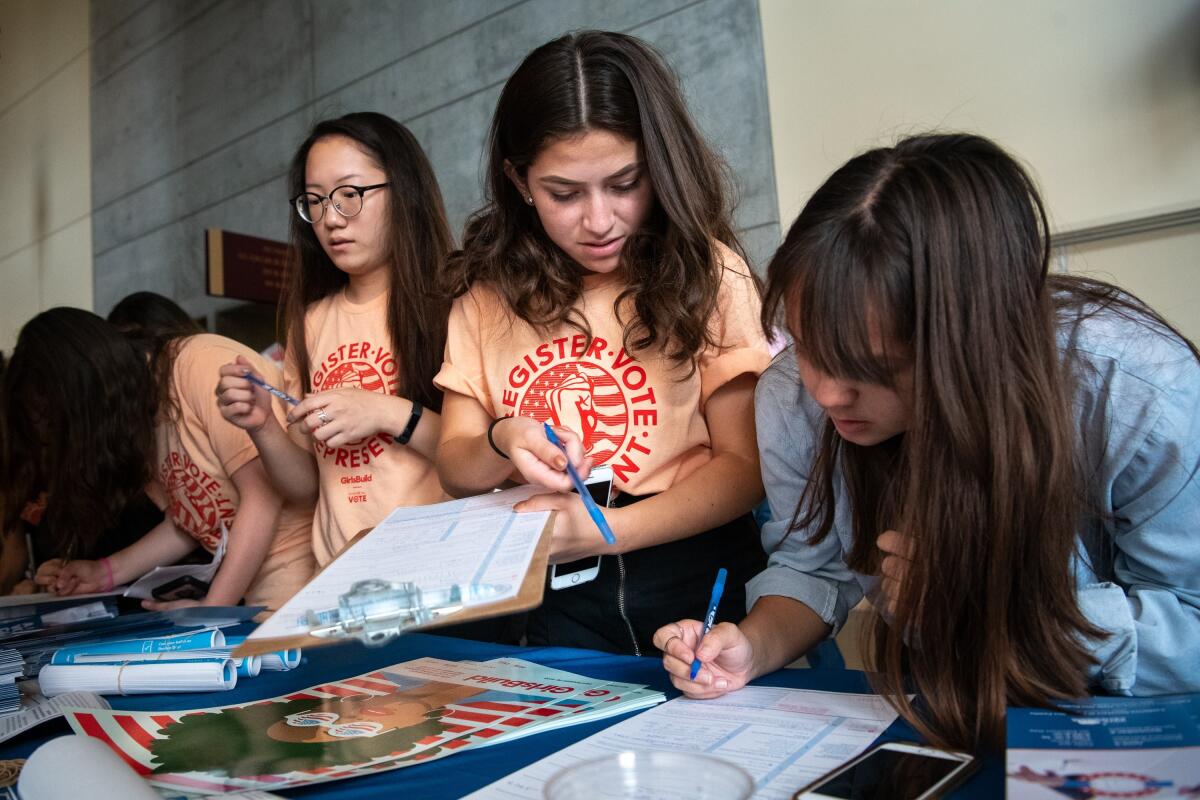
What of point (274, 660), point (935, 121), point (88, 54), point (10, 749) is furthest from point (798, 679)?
point (88, 54)

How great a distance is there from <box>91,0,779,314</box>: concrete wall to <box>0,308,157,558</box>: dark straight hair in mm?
1725

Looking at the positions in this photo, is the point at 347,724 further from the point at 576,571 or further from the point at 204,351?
the point at 204,351

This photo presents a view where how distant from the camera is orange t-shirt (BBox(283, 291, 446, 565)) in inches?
67.4

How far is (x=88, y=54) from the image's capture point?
6.84 metres

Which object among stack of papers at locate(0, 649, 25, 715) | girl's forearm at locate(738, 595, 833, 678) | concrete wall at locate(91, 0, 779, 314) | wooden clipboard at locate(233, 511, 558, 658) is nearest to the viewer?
wooden clipboard at locate(233, 511, 558, 658)

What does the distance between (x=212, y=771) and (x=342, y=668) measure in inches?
15.8

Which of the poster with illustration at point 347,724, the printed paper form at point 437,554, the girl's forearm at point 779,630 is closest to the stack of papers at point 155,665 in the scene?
the poster with illustration at point 347,724

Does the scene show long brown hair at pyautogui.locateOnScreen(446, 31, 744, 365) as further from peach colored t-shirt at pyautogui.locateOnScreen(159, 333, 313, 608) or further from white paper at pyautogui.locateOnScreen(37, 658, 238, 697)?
peach colored t-shirt at pyautogui.locateOnScreen(159, 333, 313, 608)

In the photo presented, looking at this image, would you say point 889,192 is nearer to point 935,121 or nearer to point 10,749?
point 10,749

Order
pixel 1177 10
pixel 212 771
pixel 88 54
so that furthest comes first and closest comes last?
1. pixel 88 54
2. pixel 1177 10
3. pixel 212 771

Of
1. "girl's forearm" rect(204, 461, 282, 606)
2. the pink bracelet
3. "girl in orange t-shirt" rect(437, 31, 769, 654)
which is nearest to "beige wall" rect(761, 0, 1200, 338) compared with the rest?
"girl in orange t-shirt" rect(437, 31, 769, 654)

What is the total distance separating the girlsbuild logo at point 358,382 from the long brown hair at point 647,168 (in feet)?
1.35

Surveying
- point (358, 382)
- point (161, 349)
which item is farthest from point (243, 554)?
point (161, 349)

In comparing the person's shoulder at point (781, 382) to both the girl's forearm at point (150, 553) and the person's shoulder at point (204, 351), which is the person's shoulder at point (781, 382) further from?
the girl's forearm at point (150, 553)
